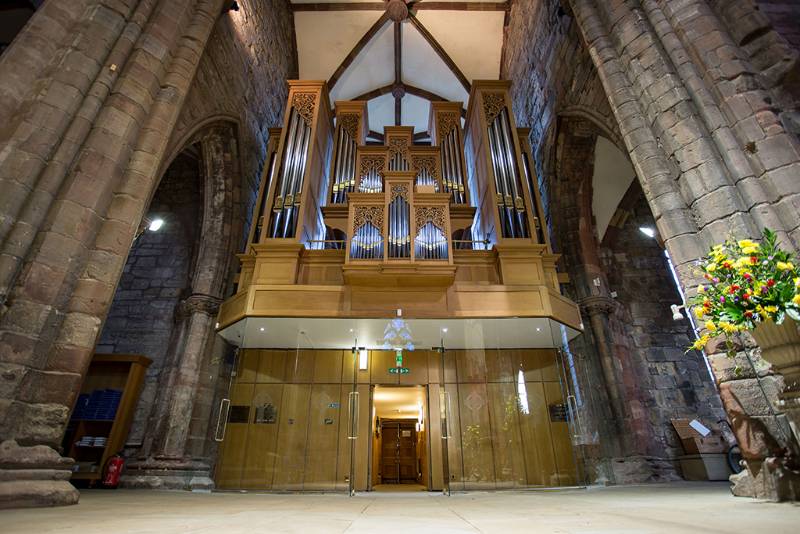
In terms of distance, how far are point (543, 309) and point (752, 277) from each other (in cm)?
287

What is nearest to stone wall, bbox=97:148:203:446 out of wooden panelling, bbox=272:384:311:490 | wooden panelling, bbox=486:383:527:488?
wooden panelling, bbox=272:384:311:490

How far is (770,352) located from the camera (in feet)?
8.02

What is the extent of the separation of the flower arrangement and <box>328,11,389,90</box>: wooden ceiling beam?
9942mm

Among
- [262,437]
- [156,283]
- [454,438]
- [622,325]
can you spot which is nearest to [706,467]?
[622,325]

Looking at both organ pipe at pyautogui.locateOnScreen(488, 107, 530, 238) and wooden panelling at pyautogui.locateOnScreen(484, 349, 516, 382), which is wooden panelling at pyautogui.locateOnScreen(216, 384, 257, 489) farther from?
organ pipe at pyautogui.locateOnScreen(488, 107, 530, 238)

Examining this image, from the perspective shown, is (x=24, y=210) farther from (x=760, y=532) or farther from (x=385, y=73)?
(x=385, y=73)

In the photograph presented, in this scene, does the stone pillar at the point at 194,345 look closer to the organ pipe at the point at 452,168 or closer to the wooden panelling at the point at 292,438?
the wooden panelling at the point at 292,438

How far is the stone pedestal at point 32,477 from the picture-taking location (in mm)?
2393

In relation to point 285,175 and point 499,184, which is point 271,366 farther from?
point 499,184

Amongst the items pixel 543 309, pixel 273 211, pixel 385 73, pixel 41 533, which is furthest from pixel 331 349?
pixel 385 73

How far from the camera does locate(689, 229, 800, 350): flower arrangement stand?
2.38 metres

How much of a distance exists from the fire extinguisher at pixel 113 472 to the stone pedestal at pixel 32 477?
3.82m

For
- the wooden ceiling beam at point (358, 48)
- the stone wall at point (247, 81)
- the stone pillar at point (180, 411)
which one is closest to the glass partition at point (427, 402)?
the stone pillar at point (180, 411)

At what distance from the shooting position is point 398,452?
29.8 feet
